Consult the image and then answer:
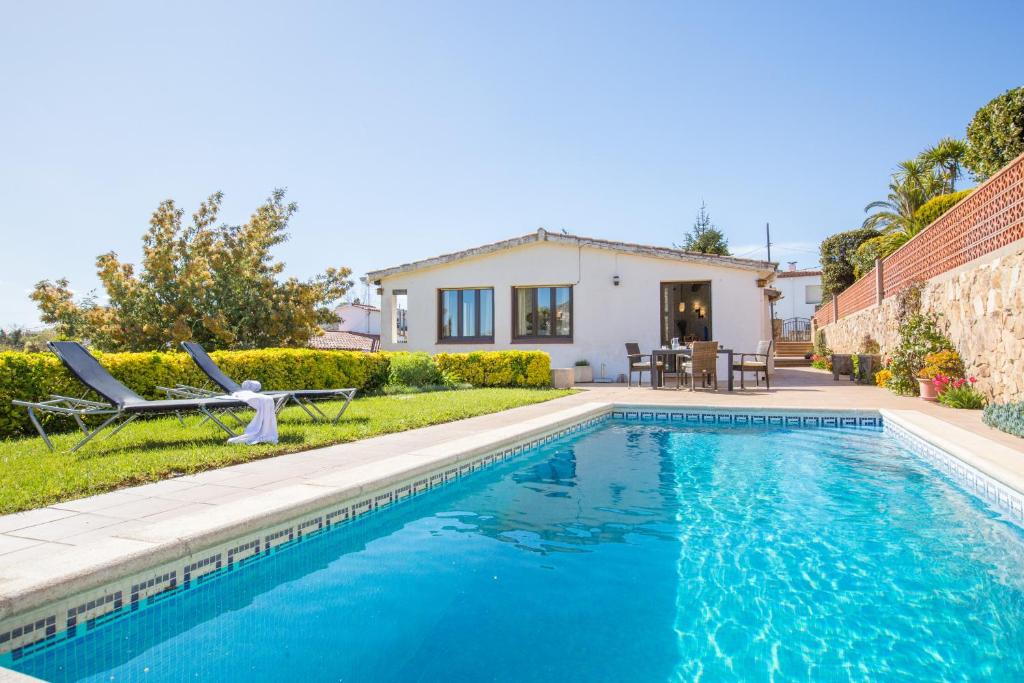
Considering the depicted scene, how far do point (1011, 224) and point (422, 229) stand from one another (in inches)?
714

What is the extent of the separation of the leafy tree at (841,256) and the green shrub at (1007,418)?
2107cm

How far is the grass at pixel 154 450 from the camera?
12.9 feet

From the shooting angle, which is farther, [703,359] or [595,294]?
[595,294]


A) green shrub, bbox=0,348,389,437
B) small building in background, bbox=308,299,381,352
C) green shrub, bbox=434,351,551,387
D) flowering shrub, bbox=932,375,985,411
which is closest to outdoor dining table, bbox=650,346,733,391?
green shrub, bbox=434,351,551,387

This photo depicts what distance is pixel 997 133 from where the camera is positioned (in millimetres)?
12719

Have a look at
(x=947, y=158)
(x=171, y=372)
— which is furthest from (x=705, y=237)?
(x=171, y=372)

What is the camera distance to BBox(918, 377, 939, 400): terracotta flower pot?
960cm

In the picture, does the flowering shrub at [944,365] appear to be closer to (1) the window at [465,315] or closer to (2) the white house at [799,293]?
(1) the window at [465,315]

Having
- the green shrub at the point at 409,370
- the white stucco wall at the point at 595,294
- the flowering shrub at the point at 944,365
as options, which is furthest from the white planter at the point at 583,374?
the flowering shrub at the point at 944,365

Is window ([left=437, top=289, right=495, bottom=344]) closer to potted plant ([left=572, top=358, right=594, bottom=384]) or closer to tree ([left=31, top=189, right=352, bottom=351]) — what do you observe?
potted plant ([left=572, top=358, right=594, bottom=384])

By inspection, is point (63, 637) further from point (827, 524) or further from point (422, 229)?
point (422, 229)

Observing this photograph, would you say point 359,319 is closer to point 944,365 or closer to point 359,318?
point 359,318

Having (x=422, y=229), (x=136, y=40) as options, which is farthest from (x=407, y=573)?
(x=422, y=229)

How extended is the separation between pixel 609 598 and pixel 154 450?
451 cm
